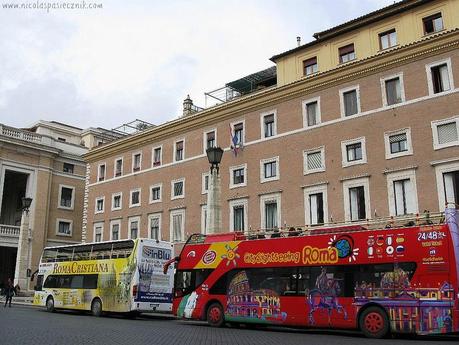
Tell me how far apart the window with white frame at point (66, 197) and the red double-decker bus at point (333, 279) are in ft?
127

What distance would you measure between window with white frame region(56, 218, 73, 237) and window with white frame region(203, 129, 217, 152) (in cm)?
2644

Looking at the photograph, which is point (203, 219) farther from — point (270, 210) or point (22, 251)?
point (22, 251)

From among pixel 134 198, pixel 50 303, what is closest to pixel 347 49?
pixel 134 198

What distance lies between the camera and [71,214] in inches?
2238

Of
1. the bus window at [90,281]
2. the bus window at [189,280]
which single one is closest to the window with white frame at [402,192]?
the bus window at [189,280]

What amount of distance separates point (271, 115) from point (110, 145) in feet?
56.2

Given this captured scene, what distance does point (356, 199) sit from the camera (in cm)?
2759

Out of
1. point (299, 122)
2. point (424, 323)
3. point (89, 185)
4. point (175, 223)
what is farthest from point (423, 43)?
point (89, 185)

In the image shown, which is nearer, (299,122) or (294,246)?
(294,246)

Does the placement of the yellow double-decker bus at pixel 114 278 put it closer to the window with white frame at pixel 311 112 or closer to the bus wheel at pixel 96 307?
the bus wheel at pixel 96 307

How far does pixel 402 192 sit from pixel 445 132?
3649 millimetres

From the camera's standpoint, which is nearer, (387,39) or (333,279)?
(333,279)

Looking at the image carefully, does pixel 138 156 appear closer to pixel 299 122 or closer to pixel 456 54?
pixel 299 122

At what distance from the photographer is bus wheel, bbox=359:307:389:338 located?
15.3 m
